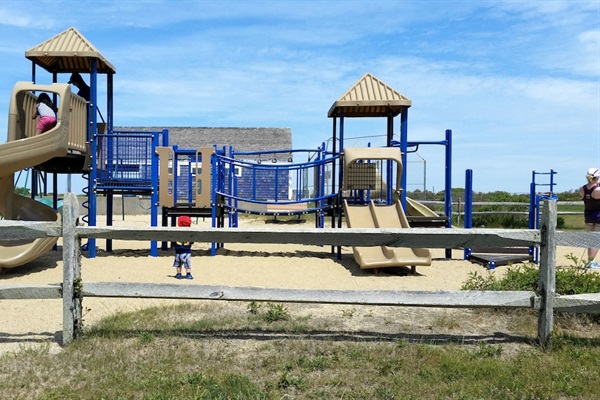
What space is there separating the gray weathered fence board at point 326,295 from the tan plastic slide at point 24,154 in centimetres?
464

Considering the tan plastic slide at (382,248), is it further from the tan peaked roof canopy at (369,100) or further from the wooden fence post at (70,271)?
the wooden fence post at (70,271)

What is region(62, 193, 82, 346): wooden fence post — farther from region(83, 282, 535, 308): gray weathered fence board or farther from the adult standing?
the adult standing

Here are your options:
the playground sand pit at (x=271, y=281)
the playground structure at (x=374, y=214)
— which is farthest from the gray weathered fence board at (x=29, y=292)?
the playground structure at (x=374, y=214)

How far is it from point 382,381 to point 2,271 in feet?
24.9

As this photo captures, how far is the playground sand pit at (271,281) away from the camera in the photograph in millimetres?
5277

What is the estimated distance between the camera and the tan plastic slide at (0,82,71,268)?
27.8 ft

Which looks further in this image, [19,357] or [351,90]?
[351,90]

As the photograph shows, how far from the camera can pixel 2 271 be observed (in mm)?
9000

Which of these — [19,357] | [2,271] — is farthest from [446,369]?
[2,271]

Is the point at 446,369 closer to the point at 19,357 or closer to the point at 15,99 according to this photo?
the point at 19,357

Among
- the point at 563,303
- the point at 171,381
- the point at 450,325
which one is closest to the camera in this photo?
the point at 171,381

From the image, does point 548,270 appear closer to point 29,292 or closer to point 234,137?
point 29,292

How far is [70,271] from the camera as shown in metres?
4.68

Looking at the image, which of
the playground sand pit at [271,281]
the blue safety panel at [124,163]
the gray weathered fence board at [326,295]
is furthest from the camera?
the blue safety panel at [124,163]
